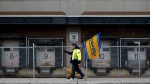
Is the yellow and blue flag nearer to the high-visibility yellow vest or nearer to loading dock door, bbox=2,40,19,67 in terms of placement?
the high-visibility yellow vest

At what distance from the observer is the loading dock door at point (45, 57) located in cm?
2278

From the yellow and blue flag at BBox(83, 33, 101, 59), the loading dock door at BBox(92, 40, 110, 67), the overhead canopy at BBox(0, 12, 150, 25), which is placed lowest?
the loading dock door at BBox(92, 40, 110, 67)

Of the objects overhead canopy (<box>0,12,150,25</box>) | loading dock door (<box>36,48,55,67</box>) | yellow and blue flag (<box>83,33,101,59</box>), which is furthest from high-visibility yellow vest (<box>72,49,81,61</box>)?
loading dock door (<box>36,48,55,67</box>)

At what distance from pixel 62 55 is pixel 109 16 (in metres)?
4.42

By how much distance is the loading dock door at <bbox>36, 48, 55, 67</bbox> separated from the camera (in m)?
22.8

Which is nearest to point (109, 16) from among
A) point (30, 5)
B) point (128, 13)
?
point (128, 13)

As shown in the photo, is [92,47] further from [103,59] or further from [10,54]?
[10,54]

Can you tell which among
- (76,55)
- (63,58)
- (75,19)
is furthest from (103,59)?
(76,55)

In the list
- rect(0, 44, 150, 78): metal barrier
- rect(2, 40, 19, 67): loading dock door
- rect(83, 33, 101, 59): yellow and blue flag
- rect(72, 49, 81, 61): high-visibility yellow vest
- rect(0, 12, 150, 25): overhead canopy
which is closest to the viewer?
rect(72, 49, 81, 61): high-visibility yellow vest

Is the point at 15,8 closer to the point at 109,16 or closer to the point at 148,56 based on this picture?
the point at 109,16

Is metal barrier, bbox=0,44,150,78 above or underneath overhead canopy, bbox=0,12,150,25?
underneath

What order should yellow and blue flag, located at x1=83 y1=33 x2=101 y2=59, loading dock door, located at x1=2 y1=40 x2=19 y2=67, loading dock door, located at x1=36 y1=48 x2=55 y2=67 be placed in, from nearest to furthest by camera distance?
yellow and blue flag, located at x1=83 y1=33 x2=101 y2=59 < loading dock door, located at x1=36 y1=48 x2=55 y2=67 < loading dock door, located at x1=2 y1=40 x2=19 y2=67

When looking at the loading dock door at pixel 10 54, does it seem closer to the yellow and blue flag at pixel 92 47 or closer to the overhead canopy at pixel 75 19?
the overhead canopy at pixel 75 19

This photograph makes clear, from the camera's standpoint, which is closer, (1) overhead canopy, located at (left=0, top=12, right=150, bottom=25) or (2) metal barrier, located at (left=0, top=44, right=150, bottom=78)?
(2) metal barrier, located at (left=0, top=44, right=150, bottom=78)
